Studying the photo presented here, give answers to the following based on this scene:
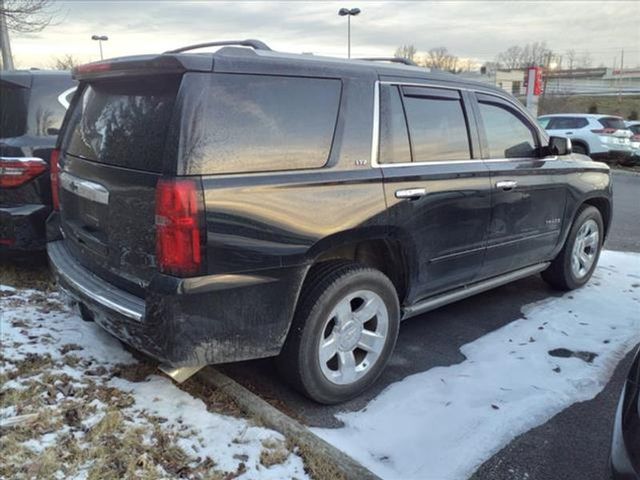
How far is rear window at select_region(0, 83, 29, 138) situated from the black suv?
50.8 inches

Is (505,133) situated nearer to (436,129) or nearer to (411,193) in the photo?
(436,129)

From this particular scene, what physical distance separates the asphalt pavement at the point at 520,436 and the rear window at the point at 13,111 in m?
2.79

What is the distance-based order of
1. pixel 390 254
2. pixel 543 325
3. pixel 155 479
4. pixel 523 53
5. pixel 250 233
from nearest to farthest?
pixel 155 479 → pixel 250 233 → pixel 390 254 → pixel 543 325 → pixel 523 53

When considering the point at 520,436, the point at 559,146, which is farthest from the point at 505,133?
the point at 520,436

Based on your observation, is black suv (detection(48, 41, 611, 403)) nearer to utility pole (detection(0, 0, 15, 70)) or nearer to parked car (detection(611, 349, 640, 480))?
parked car (detection(611, 349, 640, 480))

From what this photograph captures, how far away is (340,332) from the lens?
3.33 meters

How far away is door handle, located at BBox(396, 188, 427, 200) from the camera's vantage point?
344 centimetres

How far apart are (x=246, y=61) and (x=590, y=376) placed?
2.89 metres

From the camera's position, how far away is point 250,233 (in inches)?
110

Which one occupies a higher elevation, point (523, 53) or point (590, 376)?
point (523, 53)

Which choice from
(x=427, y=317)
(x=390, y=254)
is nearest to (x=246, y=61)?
(x=390, y=254)

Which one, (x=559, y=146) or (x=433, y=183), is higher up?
(x=559, y=146)

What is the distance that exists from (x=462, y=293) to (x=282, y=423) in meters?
1.85

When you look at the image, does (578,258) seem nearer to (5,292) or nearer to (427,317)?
(427,317)
